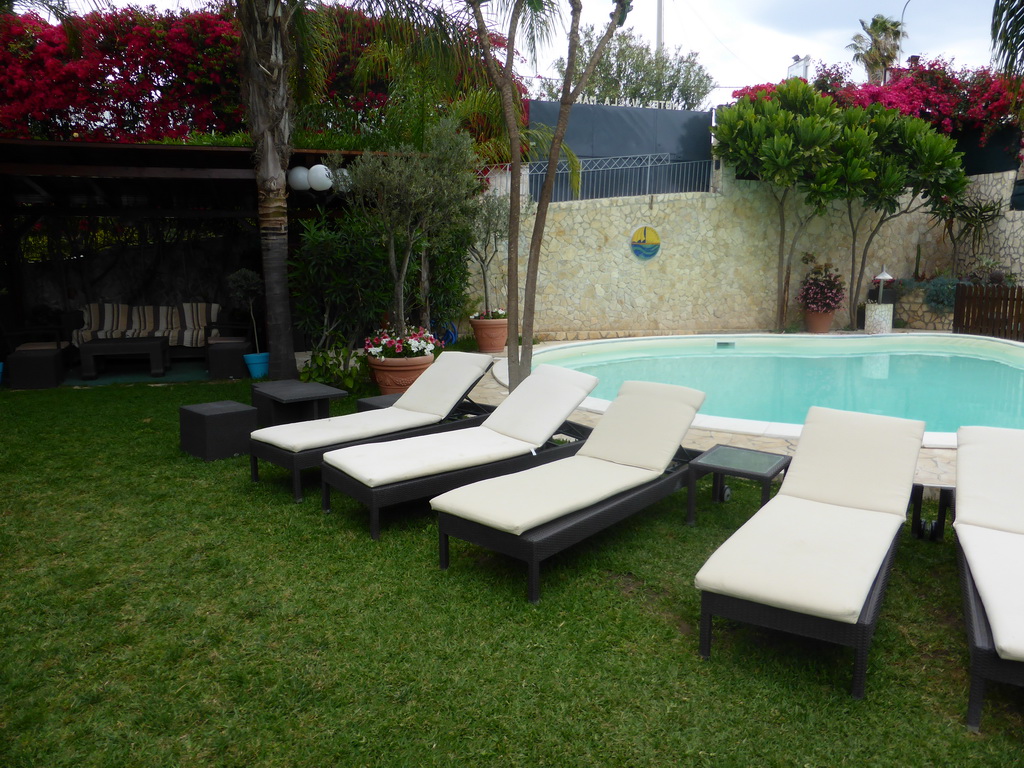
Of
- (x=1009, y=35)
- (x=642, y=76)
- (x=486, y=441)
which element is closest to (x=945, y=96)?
(x=1009, y=35)

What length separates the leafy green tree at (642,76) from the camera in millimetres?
28734

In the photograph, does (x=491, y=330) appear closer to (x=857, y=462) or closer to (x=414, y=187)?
(x=414, y=187)

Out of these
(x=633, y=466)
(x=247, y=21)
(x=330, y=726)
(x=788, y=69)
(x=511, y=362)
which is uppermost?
(x=788, y=69)

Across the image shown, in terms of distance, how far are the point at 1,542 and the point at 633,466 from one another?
4062 mm

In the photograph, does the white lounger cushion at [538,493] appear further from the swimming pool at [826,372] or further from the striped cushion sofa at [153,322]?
the striped cushion sofa at [153,322]

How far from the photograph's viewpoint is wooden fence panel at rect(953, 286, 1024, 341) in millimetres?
14297

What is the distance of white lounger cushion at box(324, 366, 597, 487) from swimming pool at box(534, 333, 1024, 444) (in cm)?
201

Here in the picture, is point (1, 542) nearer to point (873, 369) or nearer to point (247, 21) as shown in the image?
point (247, 21)

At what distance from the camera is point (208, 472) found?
5.95m

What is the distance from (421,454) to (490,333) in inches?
308

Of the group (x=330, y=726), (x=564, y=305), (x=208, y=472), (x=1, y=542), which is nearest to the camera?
(x=330, y=726)

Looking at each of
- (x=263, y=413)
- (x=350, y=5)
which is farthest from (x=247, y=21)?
(x=263, y=413)

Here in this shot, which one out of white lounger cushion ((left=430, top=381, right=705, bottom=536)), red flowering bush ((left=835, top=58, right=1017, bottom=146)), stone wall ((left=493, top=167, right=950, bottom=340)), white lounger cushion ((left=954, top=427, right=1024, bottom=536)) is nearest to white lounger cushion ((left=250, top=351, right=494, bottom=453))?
white lounger cushion ((left=430, top=381, right=705, bottom=536))

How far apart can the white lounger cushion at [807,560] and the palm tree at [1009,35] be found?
5.12 meters
